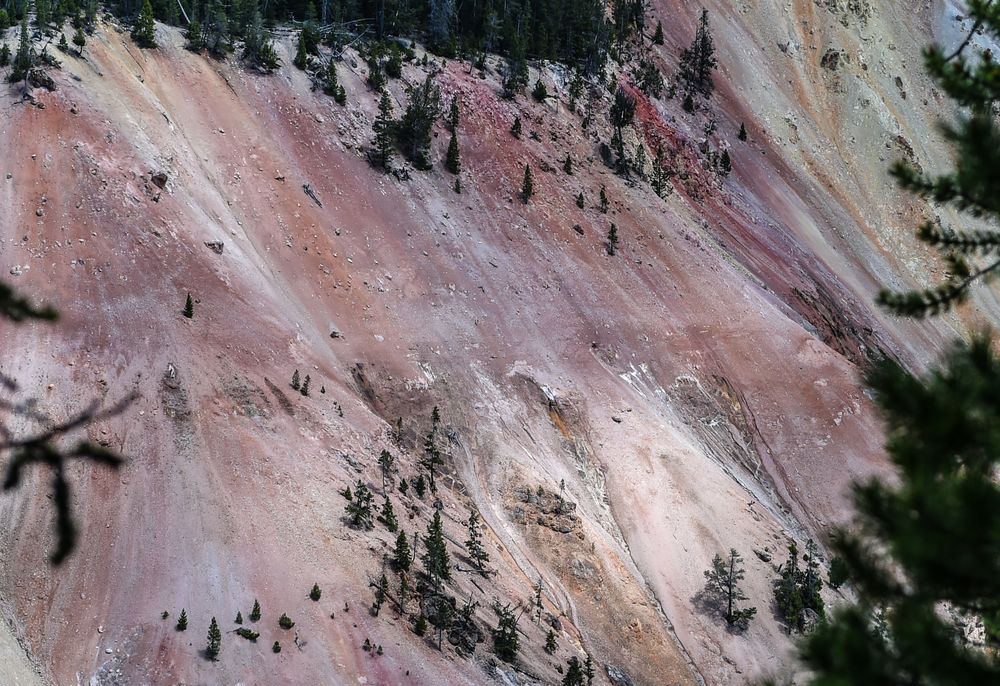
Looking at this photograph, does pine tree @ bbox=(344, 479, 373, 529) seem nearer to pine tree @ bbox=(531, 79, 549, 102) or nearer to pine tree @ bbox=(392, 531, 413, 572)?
pine tree @ bbox=(392, 531, 413, 572)

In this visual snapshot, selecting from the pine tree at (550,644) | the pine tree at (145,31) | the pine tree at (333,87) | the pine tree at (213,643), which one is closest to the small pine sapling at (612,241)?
the pine tree at (333,87)

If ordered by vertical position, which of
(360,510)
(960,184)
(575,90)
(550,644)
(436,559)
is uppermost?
(960,184)

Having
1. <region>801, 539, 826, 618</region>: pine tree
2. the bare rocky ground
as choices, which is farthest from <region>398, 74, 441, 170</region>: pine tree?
<region>801, 539, 826, 618</region>: pine tree

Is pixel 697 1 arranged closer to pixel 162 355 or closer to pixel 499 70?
pixel 499 70

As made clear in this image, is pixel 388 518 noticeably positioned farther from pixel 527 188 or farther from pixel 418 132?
pixel 418 132

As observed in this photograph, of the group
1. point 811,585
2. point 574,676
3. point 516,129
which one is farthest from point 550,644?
point 516,129

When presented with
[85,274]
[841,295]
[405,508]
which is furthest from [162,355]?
[841,295]
